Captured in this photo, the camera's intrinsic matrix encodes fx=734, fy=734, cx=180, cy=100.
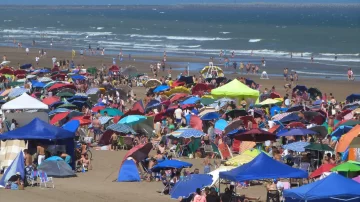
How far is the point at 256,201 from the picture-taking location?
1548 centimetres

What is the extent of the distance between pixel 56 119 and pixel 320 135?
340 inches

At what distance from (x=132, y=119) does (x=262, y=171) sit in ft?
31.4

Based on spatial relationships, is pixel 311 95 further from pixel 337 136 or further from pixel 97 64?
pixel 97 64

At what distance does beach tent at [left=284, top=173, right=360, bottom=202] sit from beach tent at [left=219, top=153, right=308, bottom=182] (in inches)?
57.5

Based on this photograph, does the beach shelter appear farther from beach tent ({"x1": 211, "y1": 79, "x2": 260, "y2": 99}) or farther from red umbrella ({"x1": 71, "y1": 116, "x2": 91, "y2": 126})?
beach tent ({"x1": 211, "y1": 79, "x2": 260, "y2": 99})

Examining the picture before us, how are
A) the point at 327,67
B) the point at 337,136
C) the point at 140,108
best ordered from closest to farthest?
the point at 337,136 → the point at 140,108 → the point at 327,67

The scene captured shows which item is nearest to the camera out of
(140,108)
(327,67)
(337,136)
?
(337,136)

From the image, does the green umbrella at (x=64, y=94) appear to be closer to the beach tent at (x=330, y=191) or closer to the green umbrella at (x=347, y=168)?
the green umbrella at (x=347, y=168)

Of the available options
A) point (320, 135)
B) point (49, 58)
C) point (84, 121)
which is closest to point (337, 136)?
point (320, 135)

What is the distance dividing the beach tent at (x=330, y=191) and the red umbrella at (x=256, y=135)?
7.36m

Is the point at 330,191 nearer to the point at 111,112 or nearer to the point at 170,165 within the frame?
the point at 170,165

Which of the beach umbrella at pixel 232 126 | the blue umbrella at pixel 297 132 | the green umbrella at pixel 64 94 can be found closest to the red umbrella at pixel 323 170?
the blue umbrella at pixel 297 132

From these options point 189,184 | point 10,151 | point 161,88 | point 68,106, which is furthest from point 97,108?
point 189,184

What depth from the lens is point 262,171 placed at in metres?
14.5
